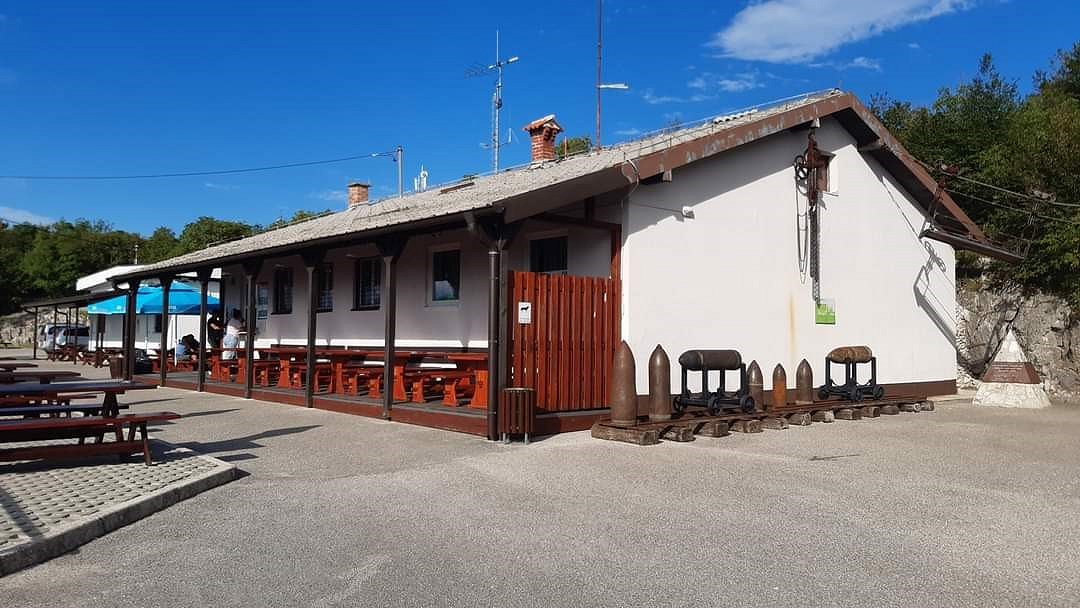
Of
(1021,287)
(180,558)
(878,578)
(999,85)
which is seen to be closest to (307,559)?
(180,558)

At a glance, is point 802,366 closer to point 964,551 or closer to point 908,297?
point 908,297

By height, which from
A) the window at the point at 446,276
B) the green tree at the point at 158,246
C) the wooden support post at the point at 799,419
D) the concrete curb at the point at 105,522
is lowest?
the concrete curb at the point at 105,522

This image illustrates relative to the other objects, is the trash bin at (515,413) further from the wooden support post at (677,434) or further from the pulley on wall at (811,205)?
the pulley on wall at (811,205)

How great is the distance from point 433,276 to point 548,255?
293 cm

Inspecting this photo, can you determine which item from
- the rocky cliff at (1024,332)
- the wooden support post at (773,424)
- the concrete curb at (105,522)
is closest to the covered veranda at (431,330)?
the wooden support post at (773,424)

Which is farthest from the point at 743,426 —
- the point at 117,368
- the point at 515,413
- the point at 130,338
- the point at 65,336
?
the point at 65,336

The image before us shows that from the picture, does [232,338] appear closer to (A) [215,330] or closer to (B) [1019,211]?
(A) [215,330]

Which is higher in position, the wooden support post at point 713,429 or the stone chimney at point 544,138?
the stone chimney at point 544,138

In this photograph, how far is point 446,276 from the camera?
14.3 meters

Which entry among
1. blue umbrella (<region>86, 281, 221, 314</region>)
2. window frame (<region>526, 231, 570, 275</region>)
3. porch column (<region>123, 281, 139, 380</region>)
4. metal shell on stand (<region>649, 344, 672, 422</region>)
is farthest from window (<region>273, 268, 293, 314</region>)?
metal shell on stand (<region>649, 344, 672, 422</region>)

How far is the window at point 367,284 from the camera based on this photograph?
16078 millimetres

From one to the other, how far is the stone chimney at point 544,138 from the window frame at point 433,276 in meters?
4.32

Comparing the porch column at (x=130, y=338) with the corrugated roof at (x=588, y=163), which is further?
the porch column at (x=130, y=338)

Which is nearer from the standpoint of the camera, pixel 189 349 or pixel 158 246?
pixel 189 349
